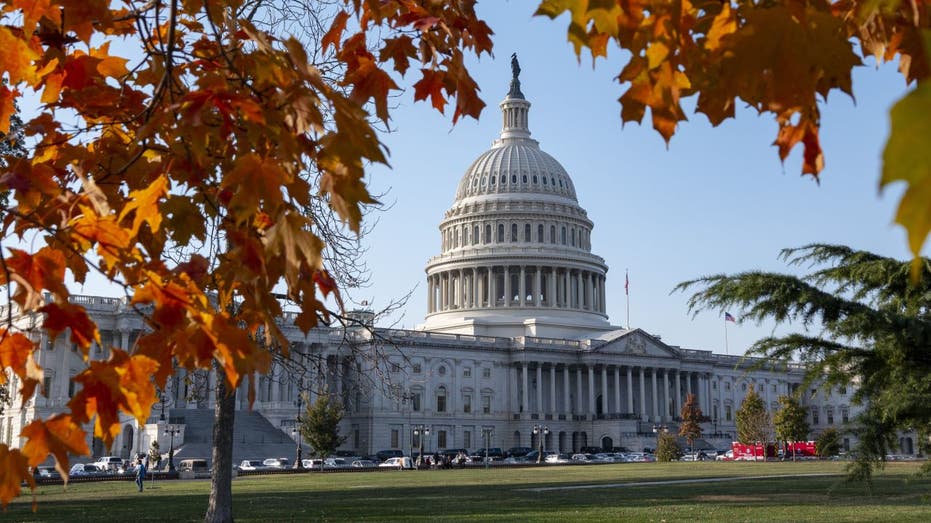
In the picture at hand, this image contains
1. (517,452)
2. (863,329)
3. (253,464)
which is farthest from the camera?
(517,452)

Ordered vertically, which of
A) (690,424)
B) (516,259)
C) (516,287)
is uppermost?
(516,259)

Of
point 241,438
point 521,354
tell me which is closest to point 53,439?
point 241,438

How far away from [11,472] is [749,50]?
350 cm

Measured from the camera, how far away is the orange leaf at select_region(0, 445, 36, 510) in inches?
166

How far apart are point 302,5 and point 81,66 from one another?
510 inches

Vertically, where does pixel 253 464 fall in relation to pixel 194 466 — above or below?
below

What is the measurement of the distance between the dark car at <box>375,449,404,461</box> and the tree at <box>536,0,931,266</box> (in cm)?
9597

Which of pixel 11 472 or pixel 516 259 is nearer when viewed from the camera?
pixel 11 472

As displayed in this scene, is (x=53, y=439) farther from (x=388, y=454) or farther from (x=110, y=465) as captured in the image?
(x=388, y=454)

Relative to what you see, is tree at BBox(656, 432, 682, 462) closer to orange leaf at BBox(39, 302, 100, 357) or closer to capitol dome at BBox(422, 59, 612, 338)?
capitol dome at BBox(422, 59, 612, 338)

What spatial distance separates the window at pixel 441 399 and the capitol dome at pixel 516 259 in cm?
1149

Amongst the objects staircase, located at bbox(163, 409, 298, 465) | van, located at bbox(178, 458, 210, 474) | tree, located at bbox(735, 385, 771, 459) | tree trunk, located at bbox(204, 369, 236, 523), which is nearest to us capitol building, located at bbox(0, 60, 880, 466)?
staircase, located at bbox(163, 409, 298, 465)

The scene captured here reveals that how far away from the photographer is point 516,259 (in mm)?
128375

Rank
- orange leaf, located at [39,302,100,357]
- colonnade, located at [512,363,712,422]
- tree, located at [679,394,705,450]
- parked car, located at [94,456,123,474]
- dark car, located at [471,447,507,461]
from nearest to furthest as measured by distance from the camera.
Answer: orange leaf, located at [39,302,100,357] < parked car, located at [94,456,123,474] < tree, located at [679,394,705,450] < dark car, located at [471,447,507,461] < colonnade, located at [512,363,712,422]
